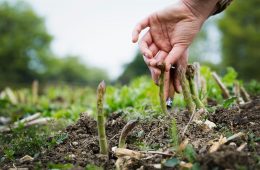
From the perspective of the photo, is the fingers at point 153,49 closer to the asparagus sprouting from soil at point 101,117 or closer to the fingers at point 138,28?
the fingers at point 138,28

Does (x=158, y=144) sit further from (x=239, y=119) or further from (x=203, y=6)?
(x=203, y=6)

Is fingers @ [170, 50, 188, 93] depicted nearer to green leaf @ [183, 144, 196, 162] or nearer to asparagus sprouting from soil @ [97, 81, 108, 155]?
asparagus sprouting from soil @ [97, 81, 108, 155]

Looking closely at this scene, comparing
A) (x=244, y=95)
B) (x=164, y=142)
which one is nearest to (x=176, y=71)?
(x=164, y=142)

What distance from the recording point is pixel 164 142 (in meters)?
2.90

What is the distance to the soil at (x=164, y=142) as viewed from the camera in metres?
2.33

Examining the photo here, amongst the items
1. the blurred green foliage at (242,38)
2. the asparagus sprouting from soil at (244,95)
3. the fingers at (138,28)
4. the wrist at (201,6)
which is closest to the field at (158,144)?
the fingers at (138,28)

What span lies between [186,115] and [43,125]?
2529mm

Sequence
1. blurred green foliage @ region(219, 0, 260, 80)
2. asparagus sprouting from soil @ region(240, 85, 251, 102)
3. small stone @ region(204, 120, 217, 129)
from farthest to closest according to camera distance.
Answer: blurred green foliage @ region(219, 0, 260, 80) < asparagus sprouting from soil @ region(240, 85, 251, 102) < small stone @ region(204, 120, 217, 129)

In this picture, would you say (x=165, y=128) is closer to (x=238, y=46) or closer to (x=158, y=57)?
(x=158, y=57)

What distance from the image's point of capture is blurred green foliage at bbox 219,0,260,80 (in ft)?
112

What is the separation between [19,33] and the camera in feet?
164

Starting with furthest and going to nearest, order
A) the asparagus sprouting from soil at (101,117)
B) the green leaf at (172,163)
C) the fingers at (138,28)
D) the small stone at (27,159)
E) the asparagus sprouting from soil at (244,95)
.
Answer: the asparagus sprouting from soil at (244,95) < the fingers at (138,28) < the small stone at (27,159) < the asparagus sprouting from soil at (101,117) < the green leaf at (172,163)

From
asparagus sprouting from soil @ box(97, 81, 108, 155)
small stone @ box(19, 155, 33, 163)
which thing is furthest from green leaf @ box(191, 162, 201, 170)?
small stone @ box(19, 155, 33, 163)

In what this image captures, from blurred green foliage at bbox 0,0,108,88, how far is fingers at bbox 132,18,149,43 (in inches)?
1617
